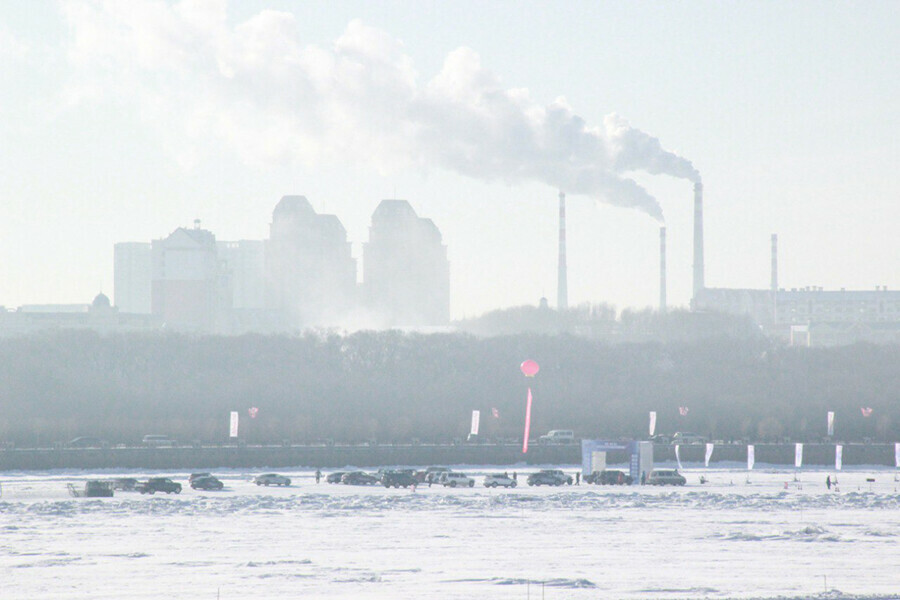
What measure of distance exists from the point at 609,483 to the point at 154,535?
33.9 meters

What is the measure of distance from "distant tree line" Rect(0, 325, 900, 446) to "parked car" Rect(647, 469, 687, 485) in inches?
1230

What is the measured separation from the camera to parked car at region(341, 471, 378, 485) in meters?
81.7

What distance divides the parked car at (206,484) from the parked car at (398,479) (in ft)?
28.6

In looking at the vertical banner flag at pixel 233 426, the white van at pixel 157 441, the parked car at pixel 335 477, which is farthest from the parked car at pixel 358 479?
the white van at pixel 157 441

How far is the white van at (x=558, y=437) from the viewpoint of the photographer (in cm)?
10921

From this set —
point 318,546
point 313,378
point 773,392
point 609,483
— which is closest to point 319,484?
point 609,483

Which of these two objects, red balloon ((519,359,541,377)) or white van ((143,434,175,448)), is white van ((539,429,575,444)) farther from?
white van ((143,434,175,448))

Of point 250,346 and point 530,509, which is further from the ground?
point 250,346

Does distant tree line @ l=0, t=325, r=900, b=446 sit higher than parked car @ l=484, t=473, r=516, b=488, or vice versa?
distant tree line @ l=0, t=325, r=900, b=446

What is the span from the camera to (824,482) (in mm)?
84125

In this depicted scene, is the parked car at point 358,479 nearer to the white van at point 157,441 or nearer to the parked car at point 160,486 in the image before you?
the parked car at point 160,486

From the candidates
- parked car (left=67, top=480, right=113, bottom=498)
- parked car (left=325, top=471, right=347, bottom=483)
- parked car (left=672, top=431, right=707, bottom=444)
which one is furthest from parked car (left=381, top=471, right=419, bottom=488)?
parked car (left=672, top=431, right=707, bottom=444)

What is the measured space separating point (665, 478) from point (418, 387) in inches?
2266

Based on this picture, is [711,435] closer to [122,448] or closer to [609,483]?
[609,483]
